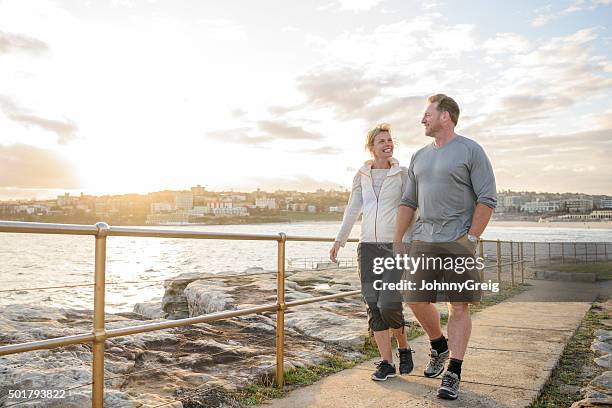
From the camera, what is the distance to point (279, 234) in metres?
3.52

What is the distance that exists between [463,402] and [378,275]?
90 cm

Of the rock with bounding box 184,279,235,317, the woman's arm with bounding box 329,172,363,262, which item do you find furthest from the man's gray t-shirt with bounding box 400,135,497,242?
the rock with bounding box 184,279,235,317

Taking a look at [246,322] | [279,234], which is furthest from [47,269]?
[279,234]

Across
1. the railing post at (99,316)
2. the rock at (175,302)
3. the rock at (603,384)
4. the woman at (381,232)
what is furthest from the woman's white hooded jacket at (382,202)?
the rock at (175,302)

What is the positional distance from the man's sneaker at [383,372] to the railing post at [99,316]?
5.93 feet

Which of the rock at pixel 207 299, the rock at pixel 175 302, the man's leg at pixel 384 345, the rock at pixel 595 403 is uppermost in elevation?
the man's leg at pixel 384 345

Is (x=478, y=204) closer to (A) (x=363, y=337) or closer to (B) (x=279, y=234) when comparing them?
(B) (x=279, y=234)

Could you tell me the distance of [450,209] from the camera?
3.17m

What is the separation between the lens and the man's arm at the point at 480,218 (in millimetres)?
3053

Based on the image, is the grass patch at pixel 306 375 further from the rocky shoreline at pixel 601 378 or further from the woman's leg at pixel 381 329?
the rocky shoreline at pixel 601 378

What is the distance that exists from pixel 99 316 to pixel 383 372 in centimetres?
192

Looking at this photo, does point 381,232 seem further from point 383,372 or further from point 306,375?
point 306,375

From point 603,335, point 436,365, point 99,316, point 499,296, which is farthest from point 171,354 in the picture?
point 499,296

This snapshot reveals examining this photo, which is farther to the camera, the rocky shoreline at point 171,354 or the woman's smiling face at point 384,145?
the woman's smiling face at point 384,145
